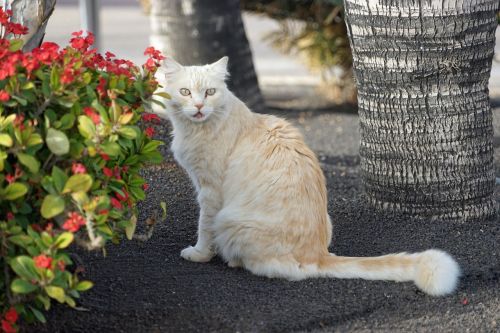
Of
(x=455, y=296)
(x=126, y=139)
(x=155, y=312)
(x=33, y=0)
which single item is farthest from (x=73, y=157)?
(x=455, y=296)

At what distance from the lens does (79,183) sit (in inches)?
130

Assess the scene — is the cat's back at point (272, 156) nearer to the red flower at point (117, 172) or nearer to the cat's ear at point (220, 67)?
the cat's ear at point (220, 67)

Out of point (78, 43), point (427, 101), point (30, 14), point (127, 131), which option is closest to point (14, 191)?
point (127, 131)

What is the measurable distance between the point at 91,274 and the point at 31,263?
1.15m

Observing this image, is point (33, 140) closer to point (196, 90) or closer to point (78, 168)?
point (78, 168)

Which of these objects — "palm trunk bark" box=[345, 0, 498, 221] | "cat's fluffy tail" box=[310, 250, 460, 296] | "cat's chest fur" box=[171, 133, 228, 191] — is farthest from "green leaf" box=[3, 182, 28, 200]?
"palm trunk bark" box=[345, 0, 498, 221]

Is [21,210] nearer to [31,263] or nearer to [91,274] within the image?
[31,263]

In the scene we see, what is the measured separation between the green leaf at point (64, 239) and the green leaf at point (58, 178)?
0.59 feet

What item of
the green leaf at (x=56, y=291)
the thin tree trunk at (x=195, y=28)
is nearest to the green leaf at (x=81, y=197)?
the green leaf at (x=56, y=291)

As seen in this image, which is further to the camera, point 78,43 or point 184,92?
point 184,92

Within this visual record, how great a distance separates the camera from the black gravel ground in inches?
158

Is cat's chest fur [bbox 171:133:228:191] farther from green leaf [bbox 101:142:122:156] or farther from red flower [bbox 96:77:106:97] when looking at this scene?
green leaf [bbox 101:142:122:156]

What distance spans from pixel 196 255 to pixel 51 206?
1.58 metres

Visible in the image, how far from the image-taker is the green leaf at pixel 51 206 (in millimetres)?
3293
